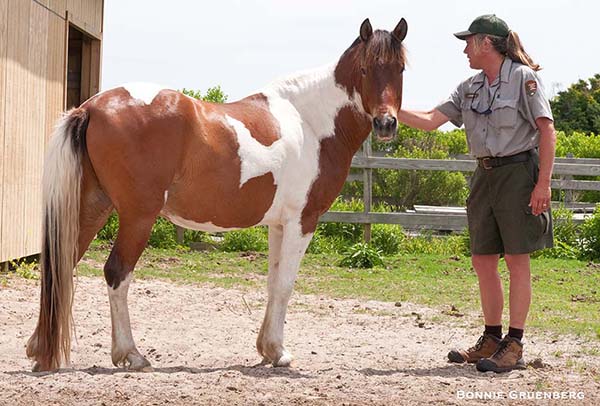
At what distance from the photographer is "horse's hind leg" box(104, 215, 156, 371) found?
16.0ft

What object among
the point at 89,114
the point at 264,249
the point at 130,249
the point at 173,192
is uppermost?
the point at 89,114

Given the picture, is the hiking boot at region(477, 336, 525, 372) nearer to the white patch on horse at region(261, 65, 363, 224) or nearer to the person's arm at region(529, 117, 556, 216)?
the person's arm at region(529, 117, 556, 216)

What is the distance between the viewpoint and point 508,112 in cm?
535

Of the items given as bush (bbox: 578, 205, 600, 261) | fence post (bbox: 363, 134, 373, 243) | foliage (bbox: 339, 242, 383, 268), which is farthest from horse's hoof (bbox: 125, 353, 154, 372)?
bush (bbox: 578, 205, 600, 261)

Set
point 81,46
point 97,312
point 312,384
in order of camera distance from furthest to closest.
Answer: point 81,46 < point 97,312 < point 312,384

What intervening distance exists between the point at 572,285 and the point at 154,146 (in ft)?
21.8

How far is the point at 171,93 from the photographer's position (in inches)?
199

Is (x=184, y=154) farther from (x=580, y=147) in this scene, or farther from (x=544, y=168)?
(x=580, y=147)

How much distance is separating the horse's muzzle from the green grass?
2.58 m

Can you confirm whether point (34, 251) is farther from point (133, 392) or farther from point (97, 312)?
point (133, 392)

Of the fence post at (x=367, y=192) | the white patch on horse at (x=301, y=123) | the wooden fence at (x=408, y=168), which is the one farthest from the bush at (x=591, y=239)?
the white patch on horse at (x=301, y=123)

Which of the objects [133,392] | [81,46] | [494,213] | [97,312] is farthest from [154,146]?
[81,46]

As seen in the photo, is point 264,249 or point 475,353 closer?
point 475,353

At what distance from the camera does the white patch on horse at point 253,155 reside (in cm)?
519
